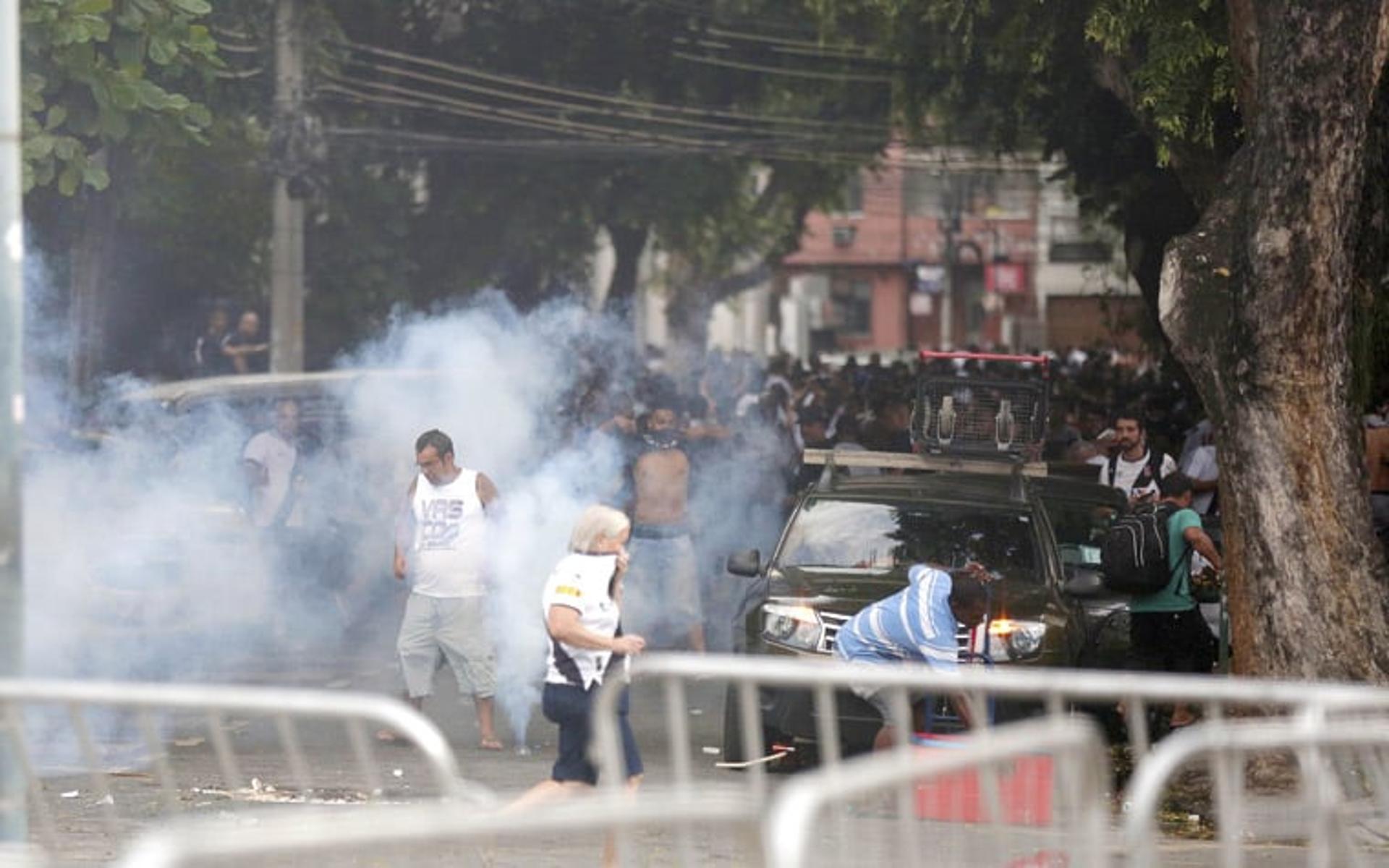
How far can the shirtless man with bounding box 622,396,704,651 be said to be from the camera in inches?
603

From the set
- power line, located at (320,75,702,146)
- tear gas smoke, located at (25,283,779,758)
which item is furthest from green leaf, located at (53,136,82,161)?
power line, located at (320,75,702,146)

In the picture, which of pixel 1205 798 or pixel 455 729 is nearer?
pixel 1205 798

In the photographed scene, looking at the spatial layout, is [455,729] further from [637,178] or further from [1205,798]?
[637,178]

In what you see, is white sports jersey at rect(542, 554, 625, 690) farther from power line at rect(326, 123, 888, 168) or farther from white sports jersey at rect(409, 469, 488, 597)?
power line at rect(326, 123, 888, 168)

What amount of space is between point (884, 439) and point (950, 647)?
9896 millimetres

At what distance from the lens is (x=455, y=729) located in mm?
13375

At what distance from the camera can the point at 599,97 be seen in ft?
80.5

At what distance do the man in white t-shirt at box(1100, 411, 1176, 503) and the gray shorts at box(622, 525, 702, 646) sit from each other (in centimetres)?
283

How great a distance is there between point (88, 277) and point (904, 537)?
34.7 ft

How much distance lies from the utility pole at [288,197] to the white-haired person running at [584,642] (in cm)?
1242

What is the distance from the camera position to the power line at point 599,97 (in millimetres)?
23656

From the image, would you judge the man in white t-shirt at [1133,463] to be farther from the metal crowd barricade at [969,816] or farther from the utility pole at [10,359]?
the utility pole at [10,359]

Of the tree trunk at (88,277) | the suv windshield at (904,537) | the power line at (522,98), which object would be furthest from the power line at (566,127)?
the suv windshield at (904,537)

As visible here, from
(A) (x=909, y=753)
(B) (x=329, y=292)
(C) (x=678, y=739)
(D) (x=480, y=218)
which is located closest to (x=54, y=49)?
(C) (x=678, y=739)
